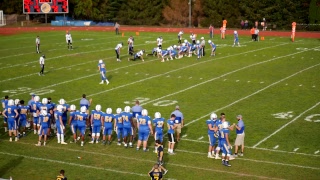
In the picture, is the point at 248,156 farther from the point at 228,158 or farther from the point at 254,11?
the point at 254,11

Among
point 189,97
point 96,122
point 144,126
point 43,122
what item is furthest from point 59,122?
point 189,97

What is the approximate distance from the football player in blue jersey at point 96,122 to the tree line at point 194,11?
4837 centimetres

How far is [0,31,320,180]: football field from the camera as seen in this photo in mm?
17422

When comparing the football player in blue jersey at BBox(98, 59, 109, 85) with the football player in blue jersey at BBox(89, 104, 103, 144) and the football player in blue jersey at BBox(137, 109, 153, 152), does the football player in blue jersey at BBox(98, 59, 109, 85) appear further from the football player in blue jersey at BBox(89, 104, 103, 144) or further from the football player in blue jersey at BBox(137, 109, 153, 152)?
the football player in blue jersey at BBox(137, 109, 153, 152)

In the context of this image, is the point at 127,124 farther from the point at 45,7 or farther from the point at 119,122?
Result: the point at 45,7

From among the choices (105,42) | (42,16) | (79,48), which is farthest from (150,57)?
(42,16)

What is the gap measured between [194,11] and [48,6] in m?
18.7

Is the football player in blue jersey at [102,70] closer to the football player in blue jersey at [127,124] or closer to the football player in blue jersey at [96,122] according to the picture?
the football player in blue jersey at [96,122]

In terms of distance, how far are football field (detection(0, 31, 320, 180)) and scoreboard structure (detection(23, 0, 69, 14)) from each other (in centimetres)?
1374

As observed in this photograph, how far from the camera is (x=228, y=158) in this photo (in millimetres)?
17500

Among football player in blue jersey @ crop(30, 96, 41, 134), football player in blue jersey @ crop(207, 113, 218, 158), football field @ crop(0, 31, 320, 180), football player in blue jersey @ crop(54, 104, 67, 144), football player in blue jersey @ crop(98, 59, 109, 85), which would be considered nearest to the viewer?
football field @ crop(0, 31, 320, 180)

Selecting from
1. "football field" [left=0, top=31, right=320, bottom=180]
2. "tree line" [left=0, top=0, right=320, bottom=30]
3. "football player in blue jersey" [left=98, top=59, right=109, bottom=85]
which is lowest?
"football field" [left=0, top=31, right=320, bottom=180]

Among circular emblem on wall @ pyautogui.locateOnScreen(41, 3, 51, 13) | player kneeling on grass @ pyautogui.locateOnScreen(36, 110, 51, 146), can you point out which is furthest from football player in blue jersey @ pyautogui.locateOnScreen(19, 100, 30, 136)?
circular emblem on wall @ pyautogui.locateOnScreen(41, 3, 51, 13)

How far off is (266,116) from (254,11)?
47.3 meters
